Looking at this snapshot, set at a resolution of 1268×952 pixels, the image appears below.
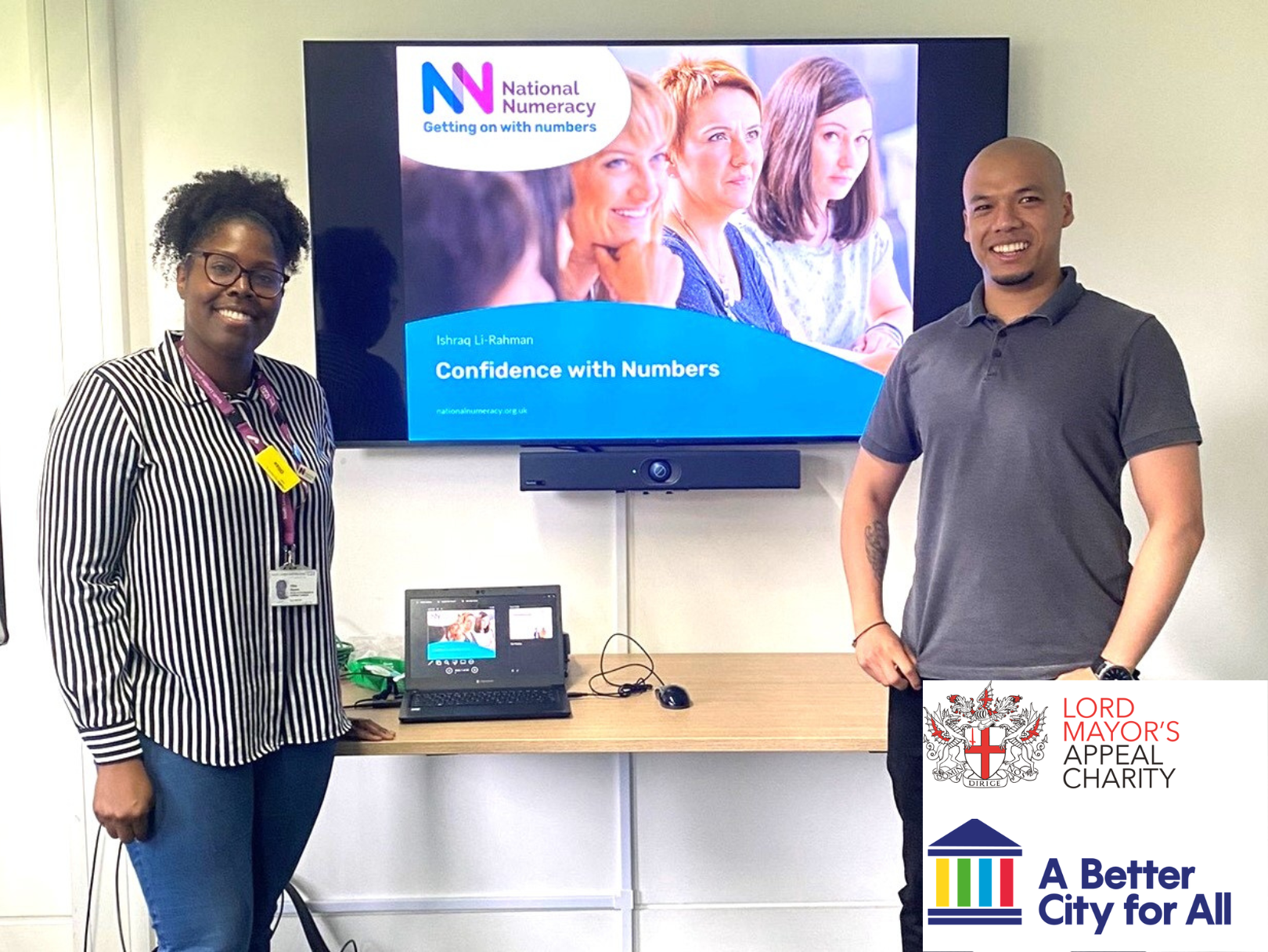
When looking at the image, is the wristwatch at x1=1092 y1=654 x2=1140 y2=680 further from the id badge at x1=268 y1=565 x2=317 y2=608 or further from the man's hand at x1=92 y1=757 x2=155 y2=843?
the man's hand at x1=92 y1=757 x2=155 y2=843

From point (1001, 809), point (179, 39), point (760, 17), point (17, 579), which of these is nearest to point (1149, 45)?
point (760, 17)

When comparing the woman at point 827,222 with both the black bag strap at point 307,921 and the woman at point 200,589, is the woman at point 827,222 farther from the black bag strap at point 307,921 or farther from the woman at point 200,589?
the black bag strap at point 307,921

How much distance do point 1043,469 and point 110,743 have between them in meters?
1.38

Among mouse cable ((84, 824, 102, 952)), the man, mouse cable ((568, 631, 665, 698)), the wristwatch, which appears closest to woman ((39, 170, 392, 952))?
mouse cable ((568, 631, 665, 698))

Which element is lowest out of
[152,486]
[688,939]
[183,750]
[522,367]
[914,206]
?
[688,939]

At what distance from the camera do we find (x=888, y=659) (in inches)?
69.7

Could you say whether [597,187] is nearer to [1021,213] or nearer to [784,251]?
[784,251]

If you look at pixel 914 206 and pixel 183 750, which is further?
pixel 914 206

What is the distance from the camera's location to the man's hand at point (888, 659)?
1.76 metres

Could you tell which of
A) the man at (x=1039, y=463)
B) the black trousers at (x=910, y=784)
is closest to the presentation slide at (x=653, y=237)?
the man at (x=1039, y=463)

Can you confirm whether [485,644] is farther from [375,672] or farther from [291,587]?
[291,587]

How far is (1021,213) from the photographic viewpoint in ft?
5.47

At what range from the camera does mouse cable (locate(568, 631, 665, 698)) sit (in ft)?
7.47

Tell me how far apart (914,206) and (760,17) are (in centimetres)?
55
